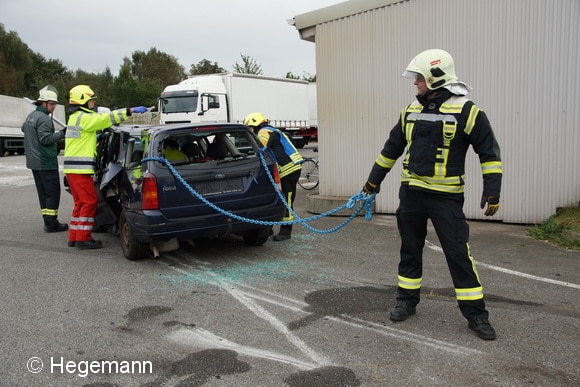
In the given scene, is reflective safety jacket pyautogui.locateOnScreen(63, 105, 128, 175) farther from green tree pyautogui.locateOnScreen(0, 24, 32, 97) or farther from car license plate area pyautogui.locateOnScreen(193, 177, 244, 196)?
green tree pyautogui.locateOnScreen(0, 24, 32, 97)

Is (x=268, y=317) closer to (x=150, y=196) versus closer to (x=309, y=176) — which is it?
(x=150, y=196)

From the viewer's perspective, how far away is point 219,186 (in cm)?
621

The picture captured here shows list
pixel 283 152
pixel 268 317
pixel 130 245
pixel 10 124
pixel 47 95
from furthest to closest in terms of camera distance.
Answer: pixel 10 124 < pixel 47 95 < pixel 283 152 < pixel 130 245 < pixel 268 317

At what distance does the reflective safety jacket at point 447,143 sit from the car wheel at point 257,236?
9.83ft

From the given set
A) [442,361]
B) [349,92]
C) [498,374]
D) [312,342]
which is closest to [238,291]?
[312,342]

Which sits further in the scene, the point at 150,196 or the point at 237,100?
the point at 237,100

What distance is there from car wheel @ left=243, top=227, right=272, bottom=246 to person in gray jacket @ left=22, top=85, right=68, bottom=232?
332 centimetres

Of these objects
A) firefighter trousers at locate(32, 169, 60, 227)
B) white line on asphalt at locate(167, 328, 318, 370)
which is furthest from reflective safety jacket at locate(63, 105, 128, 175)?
white line on asphalt at locate(167, 328, 318, 370)

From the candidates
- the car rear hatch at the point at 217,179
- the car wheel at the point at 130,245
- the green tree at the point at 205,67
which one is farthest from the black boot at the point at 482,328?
the green tree at the point at 205,67

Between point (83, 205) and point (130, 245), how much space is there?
1230 millimetres

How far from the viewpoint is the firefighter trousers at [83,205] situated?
7.11 metres

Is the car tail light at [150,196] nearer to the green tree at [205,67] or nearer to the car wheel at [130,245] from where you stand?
the car wheel at [130,245]

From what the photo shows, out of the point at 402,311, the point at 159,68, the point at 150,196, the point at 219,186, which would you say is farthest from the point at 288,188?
the point at 159,68

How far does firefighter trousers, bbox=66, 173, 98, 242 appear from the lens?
7.11 meters
